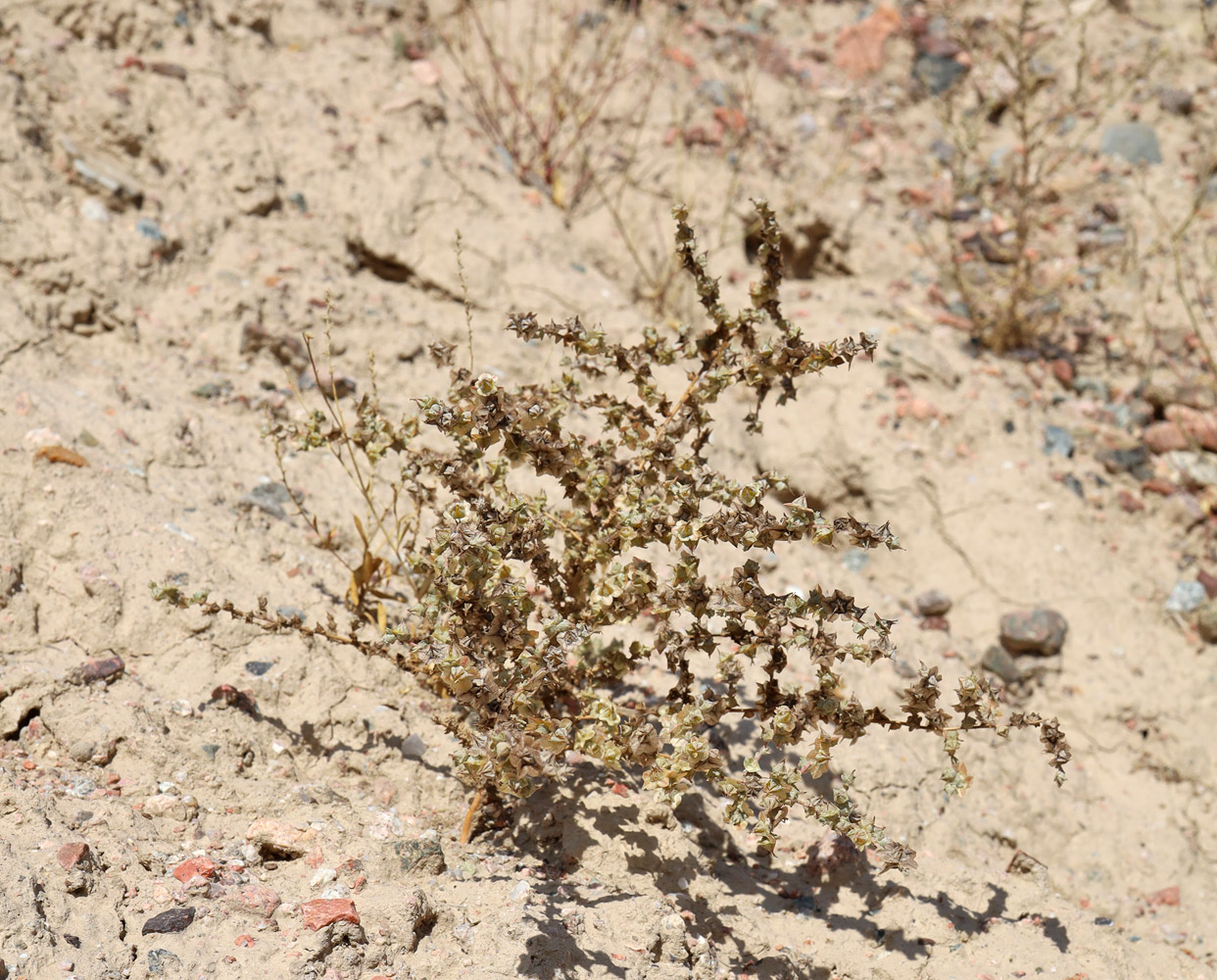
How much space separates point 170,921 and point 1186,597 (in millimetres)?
3682

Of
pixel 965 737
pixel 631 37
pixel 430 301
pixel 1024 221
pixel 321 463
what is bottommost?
pixel 965 737

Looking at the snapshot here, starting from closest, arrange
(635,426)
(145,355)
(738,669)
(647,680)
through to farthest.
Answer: (738,669), (635,426), (647,680), (145,355)

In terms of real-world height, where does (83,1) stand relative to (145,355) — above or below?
above

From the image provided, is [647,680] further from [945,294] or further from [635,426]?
[945,294]

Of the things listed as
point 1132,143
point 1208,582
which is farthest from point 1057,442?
point 1132,143

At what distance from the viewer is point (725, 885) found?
246 centimetres

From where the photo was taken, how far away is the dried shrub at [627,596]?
6.83 ft

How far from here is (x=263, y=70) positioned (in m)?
4.52

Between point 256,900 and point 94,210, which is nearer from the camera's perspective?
point 256,900

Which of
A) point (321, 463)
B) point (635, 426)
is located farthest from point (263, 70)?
point (635, 426)

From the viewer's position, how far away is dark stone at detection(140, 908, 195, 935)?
1.92m

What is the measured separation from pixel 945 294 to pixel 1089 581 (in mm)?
1611

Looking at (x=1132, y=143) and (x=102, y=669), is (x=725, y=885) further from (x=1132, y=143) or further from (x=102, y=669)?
(x=1132, y=143)

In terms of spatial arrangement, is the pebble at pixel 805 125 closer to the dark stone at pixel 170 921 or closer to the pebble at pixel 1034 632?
the pebble at pixel 1034 632
